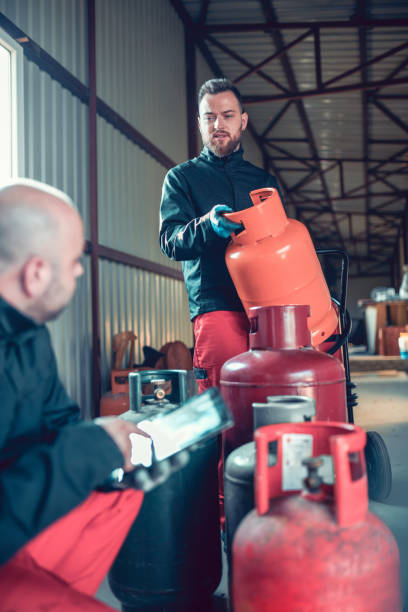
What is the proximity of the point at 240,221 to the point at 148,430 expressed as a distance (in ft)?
3.03

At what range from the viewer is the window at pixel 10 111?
3539mm

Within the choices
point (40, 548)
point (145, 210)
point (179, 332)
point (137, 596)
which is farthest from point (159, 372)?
point (179, 332)

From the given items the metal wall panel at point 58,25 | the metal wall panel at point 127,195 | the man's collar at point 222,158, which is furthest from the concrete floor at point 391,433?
Result: the metal wall panel at point 58,25

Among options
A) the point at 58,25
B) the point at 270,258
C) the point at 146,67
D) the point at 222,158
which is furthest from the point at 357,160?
the point at 270,258

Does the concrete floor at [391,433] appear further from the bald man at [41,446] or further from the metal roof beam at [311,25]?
the metal roof beam at [311,25]

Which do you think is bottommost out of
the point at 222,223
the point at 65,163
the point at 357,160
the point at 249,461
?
the point at 249,461

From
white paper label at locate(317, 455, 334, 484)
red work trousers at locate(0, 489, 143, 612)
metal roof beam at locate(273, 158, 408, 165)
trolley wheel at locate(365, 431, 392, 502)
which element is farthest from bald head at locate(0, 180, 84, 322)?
metal roof beam at locate(273, 158, 408, 165)

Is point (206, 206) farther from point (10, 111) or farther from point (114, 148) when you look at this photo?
point (114, 148)

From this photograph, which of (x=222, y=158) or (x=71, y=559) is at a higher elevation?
(x=222, y=158)

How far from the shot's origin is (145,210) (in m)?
6.25

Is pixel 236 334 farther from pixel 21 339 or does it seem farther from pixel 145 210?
pixel 145 210

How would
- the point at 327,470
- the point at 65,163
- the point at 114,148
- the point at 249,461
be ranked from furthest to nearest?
the point at 114,148 → the point at 65,163 → the point at 249,461 → the point at 327,470

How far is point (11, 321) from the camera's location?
3.40ft

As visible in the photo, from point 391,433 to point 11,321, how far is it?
3645mm
